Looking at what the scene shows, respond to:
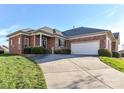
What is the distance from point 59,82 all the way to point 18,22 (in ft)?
39.7

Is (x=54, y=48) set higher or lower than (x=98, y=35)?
lower

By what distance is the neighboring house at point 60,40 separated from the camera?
74.2 feet

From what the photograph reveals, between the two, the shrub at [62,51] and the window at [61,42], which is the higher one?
the window at [61,42]

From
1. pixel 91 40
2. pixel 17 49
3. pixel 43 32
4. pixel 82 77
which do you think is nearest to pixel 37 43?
pixel 43 32

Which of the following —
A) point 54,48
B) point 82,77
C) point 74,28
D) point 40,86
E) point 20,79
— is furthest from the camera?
point 74,28

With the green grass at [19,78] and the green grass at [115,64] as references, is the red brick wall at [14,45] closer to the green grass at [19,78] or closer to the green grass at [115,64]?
the green grass at [115,64]

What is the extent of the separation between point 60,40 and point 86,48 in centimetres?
404

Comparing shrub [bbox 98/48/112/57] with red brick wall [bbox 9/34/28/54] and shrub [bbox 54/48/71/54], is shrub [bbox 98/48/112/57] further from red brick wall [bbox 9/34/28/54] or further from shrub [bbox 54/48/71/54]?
red brick wall [bbox 9/34/28/54]

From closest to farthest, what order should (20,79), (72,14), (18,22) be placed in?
(20,79)
(72,14)
(18,22)

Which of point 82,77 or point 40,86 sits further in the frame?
point 82,77

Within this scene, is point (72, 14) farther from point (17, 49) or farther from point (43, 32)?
point (17, 49)

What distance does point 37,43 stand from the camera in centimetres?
2266

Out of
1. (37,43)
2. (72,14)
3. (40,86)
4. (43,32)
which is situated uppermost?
(72,14)

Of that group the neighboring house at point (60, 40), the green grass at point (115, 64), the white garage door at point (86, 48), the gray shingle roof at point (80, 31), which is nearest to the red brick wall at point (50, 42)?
the neighboring house at point (60, 40)
